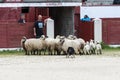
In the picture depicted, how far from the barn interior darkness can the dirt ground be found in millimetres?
13423

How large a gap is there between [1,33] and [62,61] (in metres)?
Result: 10.0

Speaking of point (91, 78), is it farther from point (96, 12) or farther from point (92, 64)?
point (96, 12)

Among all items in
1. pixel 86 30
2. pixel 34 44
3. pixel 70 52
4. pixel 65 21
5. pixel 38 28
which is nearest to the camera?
pixel 70 52

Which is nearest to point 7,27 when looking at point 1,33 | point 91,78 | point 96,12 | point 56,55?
point 1,33

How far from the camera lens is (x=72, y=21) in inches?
1599

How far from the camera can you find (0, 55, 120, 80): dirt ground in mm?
19484

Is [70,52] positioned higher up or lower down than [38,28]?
lower down

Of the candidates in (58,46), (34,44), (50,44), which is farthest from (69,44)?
(34,44)

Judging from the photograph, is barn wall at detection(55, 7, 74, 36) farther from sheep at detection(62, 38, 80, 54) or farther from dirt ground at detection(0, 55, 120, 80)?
dirt ground at detection(0, 55, 120, 80)

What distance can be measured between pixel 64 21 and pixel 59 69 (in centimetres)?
1888

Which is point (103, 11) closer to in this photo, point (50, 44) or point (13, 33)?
point (13, 33)

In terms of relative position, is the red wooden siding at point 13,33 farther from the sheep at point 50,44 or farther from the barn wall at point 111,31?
the barn wall at point 111,31

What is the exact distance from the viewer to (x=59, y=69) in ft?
73.6

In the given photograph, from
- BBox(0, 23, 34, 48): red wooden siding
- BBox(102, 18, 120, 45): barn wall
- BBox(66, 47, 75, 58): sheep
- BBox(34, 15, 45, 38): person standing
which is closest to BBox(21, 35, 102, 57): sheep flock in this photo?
BBox(66, 47, 75, 58): sheep
